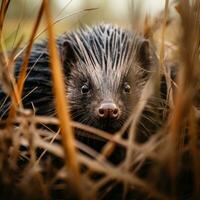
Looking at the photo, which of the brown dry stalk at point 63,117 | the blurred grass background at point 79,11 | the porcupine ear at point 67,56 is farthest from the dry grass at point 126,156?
the porcupine ear at point 67,56

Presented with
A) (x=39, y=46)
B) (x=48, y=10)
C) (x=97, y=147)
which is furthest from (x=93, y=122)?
(x=48, y=10)

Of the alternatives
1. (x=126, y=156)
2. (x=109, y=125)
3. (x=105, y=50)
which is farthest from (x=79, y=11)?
(x=126, y=156)

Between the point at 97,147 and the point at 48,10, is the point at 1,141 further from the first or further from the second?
the point at 97,147

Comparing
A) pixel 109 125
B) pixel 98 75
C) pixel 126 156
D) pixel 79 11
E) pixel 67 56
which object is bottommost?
pixel 109 125

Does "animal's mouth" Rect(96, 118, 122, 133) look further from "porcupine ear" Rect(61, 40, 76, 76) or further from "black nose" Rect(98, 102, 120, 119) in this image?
"porcupine ear" Rect(61, 40, 76, 76)

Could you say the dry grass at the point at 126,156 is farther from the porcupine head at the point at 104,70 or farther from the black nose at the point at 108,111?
the porcupine head at the point at 104,70

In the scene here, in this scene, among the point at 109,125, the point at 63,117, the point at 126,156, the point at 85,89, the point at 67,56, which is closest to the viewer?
the point at 63,117

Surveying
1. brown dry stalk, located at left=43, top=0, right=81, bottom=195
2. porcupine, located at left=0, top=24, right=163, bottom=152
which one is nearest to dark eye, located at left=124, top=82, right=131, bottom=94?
porcupine, located at left=0, top=24, right=163, bottom=152

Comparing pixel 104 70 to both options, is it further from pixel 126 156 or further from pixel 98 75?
pixel 126 156
